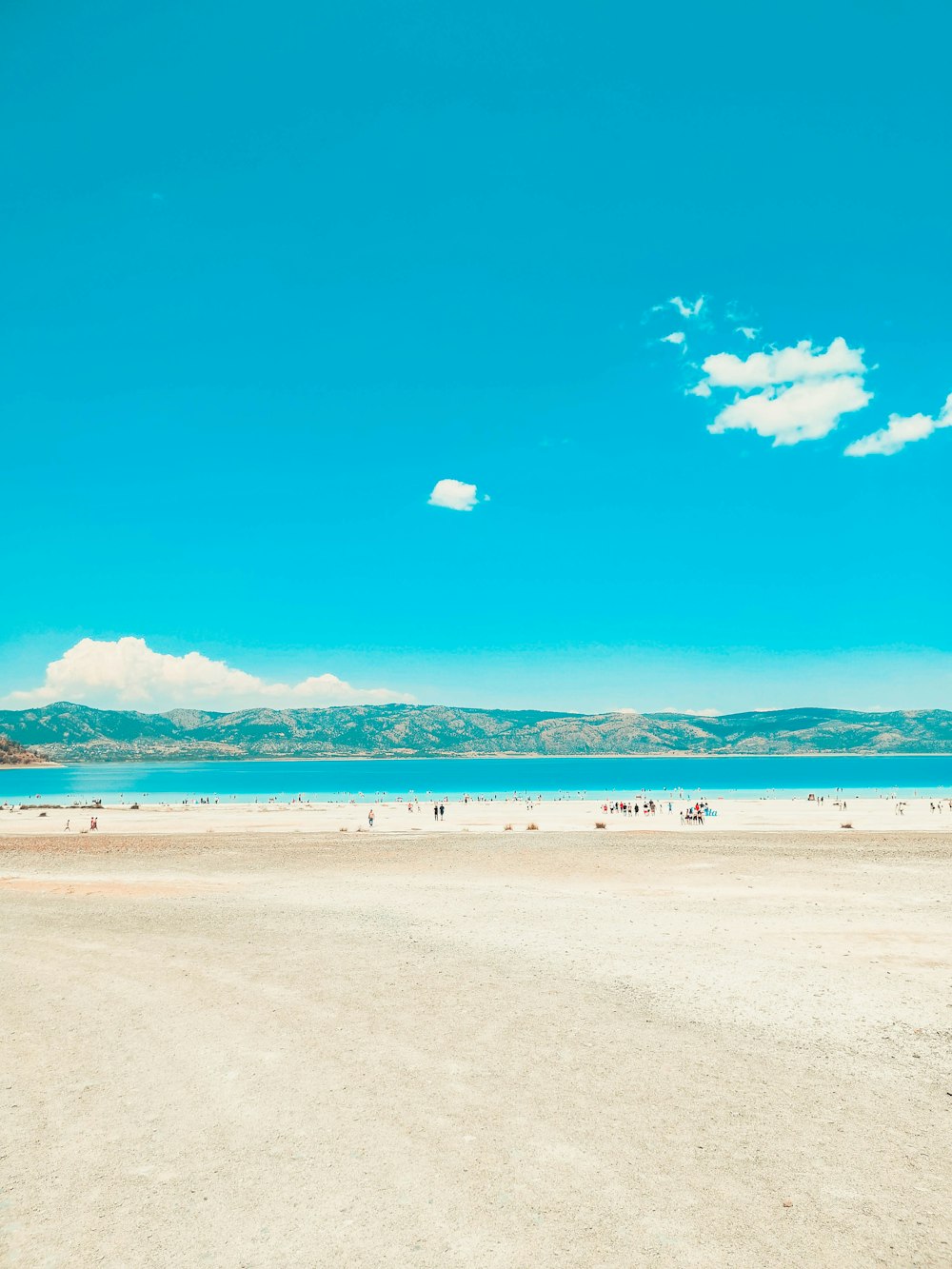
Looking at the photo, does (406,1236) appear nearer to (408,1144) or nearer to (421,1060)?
(408,1144)

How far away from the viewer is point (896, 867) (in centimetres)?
3064

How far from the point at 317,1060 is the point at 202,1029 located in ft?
7.58

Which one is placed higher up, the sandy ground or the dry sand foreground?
the dry sand foreground

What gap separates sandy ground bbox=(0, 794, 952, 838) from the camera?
58406 millimetres

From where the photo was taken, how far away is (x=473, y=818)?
71125mm

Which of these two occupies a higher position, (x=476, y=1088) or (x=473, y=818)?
(x=476, y=1088)

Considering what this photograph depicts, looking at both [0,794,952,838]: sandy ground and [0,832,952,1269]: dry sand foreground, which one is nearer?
[0,832,952,1269]: dry sand foreground

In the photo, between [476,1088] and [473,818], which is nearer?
[476,1088]

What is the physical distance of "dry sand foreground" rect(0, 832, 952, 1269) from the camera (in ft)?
21.3

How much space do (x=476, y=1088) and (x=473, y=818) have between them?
6283 cm

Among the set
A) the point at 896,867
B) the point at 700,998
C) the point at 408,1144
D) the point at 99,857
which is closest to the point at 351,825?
the point at 99,857

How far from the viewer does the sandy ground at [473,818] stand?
5841cm

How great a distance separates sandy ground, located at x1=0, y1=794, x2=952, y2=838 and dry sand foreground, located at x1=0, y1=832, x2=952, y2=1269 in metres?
37.0

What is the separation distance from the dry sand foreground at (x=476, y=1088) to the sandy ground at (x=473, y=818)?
121 ft
